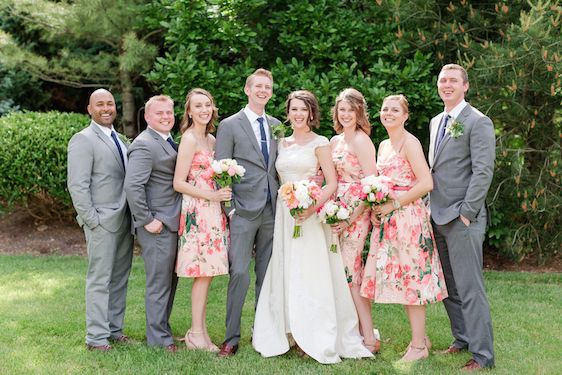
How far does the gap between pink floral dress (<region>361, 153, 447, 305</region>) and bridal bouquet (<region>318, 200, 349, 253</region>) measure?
1.28ft

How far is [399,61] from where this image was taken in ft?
28.8

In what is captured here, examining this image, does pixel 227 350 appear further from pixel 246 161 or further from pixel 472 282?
pixel 472 282

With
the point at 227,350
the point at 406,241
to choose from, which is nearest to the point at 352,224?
the point at 406,241

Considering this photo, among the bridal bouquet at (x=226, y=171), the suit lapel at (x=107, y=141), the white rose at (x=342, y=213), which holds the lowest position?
the white rose at (x=342, y=213)

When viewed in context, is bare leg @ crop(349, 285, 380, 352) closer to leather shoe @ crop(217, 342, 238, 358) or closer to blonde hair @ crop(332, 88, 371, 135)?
leather shoe @ crop(217, 342, 238, 358)

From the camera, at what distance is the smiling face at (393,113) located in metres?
5.45

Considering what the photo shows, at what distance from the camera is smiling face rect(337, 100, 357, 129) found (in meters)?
5.65

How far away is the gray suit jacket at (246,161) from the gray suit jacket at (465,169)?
1.42 meters

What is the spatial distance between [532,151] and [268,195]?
4.55 m

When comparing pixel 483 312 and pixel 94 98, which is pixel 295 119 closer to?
pixel 94 98

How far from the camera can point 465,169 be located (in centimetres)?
518

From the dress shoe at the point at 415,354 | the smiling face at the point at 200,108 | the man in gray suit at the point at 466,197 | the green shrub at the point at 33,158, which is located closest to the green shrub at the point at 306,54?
the green shrub at the point at 33,158

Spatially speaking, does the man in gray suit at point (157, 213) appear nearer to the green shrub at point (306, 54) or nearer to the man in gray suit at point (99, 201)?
the man in gray suit at point (99, 201)

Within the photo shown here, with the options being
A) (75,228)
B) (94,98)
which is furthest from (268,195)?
(75,228)
